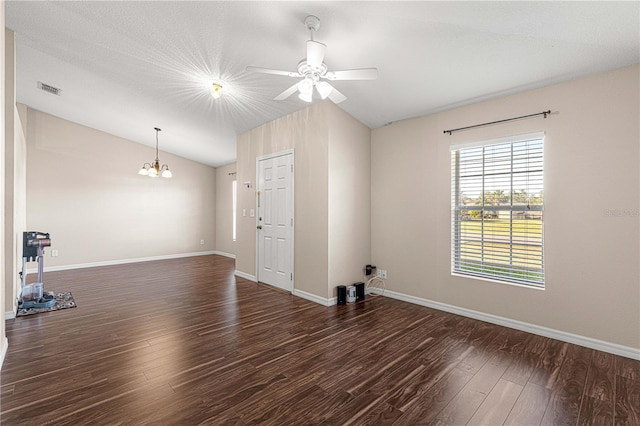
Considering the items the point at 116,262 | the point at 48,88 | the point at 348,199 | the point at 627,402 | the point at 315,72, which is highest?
the point at 48,88

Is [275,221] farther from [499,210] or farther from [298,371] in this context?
[499,210]

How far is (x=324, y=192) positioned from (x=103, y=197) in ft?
19.7

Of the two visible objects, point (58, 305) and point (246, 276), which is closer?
point (58, 305)

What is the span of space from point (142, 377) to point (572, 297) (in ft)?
13.3

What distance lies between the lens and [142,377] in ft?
7.57

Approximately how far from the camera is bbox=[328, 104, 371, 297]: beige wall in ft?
13.7

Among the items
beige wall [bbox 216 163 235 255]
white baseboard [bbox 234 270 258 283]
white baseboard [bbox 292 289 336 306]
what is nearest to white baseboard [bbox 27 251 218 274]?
beige wall [bbox 216 163 235 255]

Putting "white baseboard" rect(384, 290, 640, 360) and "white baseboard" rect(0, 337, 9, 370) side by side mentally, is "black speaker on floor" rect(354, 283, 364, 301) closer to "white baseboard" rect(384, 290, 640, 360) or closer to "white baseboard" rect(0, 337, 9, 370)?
"white baseboard" rect(384, 290, 640, 360)

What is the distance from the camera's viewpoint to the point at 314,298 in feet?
14.1

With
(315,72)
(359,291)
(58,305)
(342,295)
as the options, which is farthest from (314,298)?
(58,305)

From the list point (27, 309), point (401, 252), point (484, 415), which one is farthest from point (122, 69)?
point (484, 415)

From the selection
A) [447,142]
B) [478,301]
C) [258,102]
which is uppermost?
[258,102]

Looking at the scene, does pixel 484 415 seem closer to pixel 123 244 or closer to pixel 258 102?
pixel 258 102

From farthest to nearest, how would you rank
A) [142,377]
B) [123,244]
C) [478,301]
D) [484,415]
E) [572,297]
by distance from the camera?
[123,244] < [478,301] < [572,297] < [142,377] < [484,415]
